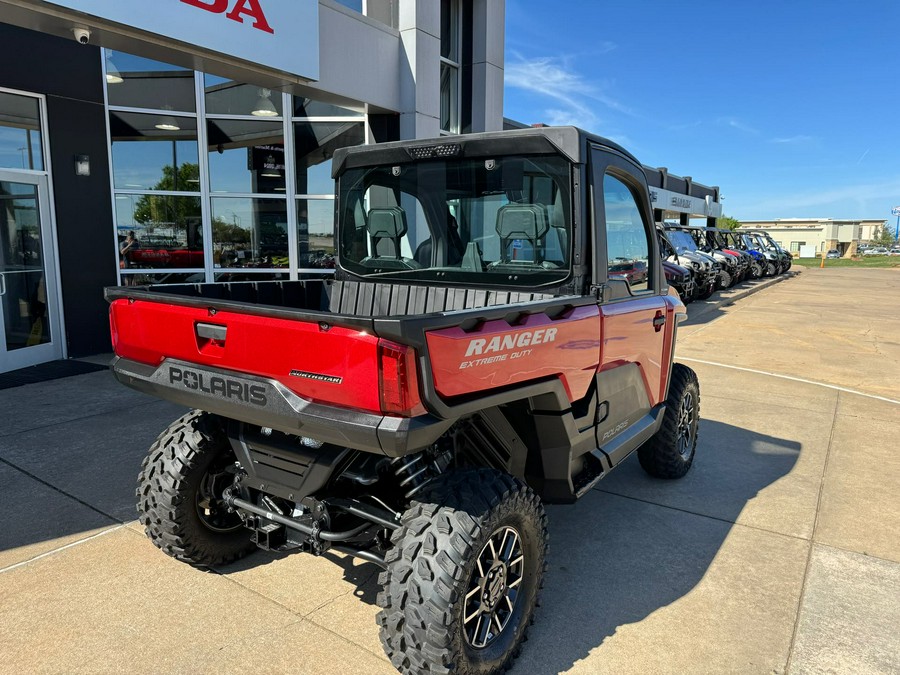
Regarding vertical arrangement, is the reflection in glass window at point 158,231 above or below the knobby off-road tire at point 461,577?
above

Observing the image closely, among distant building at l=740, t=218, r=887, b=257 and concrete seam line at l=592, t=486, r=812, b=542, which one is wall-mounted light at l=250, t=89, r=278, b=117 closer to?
concrete seam line at l=592, t=486, r=812, b=542

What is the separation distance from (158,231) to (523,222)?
7299mm

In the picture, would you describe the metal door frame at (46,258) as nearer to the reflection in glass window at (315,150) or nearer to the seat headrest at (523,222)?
the reflection in glass window at (315,150)

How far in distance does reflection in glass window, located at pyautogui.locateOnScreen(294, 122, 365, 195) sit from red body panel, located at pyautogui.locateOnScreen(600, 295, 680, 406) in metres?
7.03

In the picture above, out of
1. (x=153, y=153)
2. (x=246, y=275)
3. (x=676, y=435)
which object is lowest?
(x=676, y=435)

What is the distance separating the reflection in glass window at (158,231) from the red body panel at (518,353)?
7.63 metres

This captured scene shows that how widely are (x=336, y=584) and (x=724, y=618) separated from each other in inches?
73.0

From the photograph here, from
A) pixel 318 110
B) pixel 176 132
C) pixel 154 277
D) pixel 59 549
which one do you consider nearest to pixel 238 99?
pixel 176 132

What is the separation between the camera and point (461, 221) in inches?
138

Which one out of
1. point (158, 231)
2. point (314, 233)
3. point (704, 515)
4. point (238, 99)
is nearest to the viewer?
point (704, 515)

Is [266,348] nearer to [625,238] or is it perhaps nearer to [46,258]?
[625,238]

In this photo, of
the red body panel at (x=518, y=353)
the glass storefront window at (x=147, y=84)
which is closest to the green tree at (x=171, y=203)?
the glass storefront window at (x=147, y=84)

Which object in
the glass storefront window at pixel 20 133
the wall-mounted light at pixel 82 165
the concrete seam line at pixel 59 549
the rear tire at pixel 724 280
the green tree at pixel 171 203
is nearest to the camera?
the concrete seam line at pixel 59 549

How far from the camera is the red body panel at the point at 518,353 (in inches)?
85.0
